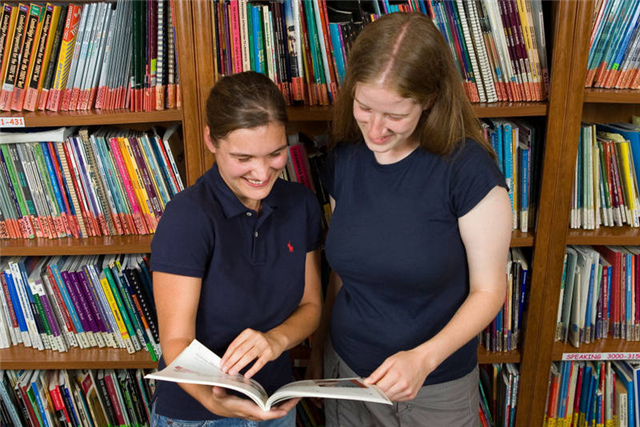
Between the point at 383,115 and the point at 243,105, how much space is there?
0.28 metres

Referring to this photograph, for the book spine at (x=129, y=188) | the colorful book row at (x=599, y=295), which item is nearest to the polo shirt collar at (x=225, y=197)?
the book spine at (x=129, y=188)

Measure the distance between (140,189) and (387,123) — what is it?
0.85 meters

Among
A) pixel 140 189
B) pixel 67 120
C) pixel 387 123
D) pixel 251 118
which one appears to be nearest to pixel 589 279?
pixel 387 123

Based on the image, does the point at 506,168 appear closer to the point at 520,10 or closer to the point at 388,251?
the point at 520,10

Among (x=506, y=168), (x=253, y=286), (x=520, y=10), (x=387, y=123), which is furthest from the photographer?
(x=506, y=168)

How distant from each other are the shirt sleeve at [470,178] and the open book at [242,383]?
1.35 ft

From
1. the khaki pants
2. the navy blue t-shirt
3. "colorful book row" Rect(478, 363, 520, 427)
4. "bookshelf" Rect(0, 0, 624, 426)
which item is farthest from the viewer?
"colorful book row" Rect(478, 363, 520, 427)

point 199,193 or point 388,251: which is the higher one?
point 199,193

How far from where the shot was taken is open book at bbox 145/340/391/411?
3.26ft

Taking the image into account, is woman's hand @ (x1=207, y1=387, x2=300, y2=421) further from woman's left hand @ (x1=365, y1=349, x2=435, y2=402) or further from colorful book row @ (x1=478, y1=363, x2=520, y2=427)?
colorful book row @ (x1=478, y1=363, x2=520, y2=427)

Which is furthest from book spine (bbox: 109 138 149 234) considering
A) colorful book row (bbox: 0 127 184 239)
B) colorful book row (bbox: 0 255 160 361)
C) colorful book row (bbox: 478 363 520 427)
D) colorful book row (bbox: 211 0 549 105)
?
colorful book row (bbox: 478 363 520 427)

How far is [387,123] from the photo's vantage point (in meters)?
1.18

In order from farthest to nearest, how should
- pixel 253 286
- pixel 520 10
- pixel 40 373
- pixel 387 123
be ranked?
pixel 40 373 → pixel 520 10 → pixel 253 286 → pixel 387 123

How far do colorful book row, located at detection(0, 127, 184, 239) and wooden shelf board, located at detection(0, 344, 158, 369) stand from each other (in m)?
0.38
